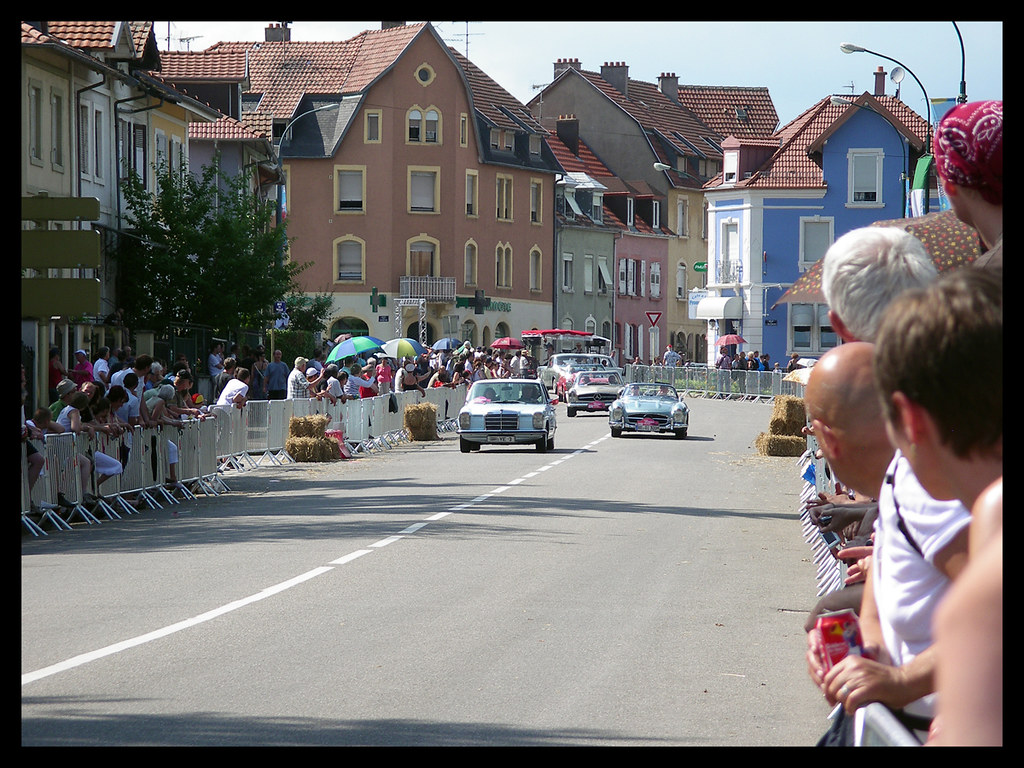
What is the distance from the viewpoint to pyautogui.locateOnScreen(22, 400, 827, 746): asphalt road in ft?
24.2

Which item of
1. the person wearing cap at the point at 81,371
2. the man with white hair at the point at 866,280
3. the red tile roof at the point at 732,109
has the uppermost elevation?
the red tile roof at the point at 732,109

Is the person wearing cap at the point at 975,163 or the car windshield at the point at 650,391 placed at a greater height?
the person wearing cap at the point at 975,163

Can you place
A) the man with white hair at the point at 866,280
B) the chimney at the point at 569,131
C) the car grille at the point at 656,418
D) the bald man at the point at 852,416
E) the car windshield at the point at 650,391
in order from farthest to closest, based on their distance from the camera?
the chimney at the point at 569,131 → the car windshield at the point at 650,391 → the car grille at the point at 656,418 → the man with white hair at the point at 866,280 → the bald man at the point at 852,416

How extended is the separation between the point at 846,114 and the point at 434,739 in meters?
65.7

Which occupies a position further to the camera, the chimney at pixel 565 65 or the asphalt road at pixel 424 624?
the chimney at pixel 565 65

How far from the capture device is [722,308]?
74.8m

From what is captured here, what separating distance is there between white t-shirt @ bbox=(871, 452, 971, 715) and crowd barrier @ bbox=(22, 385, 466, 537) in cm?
1421

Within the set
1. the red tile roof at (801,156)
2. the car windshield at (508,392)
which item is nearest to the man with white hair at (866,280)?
the car windshield at (508,392)

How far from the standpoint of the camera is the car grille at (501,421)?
109 feet

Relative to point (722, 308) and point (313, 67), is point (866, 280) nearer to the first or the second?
point (722, 308)

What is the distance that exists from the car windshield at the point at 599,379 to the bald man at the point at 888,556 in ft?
162

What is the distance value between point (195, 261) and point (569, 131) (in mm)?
57404

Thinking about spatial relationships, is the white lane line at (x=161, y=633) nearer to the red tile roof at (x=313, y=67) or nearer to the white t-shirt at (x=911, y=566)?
the white t-shirt at (x=911, y=566)

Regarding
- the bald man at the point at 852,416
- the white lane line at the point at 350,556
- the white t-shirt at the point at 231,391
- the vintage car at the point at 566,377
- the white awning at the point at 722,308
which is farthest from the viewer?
the white awning at the point at 722,308
